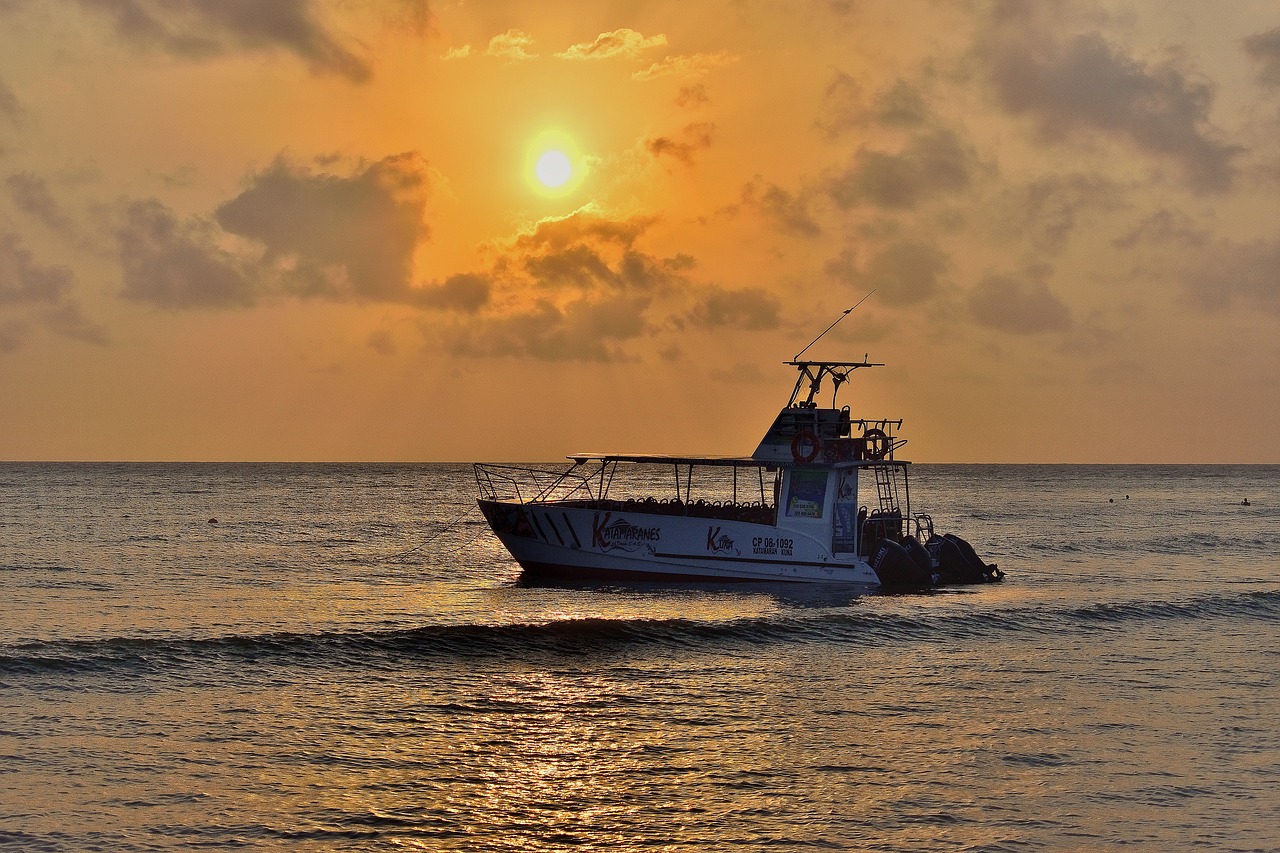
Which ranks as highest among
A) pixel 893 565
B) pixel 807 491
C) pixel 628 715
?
pixel 807 491

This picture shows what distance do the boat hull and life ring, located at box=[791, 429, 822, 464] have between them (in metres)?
2.88

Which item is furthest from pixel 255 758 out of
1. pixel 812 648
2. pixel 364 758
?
pixel 812 648

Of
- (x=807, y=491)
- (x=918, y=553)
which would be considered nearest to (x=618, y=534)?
(x=807, y=491)

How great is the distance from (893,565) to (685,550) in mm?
8164

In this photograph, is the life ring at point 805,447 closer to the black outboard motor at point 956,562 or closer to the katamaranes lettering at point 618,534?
the katamaranes lettering at point 618,534

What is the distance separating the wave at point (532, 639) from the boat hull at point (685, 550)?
A: 540 centimetres

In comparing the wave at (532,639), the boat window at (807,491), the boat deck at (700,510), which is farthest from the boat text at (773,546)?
the wave at (532,639)

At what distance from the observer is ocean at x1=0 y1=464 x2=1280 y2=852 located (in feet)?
53.4

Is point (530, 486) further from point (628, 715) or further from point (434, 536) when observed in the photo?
point (628, 715)

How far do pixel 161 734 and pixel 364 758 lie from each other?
4496mm

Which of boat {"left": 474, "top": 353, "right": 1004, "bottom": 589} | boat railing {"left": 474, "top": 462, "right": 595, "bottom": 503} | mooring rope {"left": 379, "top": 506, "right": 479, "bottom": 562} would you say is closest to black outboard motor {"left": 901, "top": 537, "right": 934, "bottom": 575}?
boat {"left": 474, "top": 353, "right": 1004, "bottom": 589}

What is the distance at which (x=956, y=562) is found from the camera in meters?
48.2

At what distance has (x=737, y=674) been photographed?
28.0 metres

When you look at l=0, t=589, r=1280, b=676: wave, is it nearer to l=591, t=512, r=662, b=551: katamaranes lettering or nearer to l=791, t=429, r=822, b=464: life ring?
l=791, t=429, r=822, b=464: life ring
